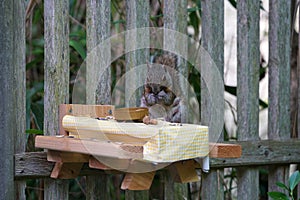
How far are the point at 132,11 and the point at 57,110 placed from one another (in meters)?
0.50

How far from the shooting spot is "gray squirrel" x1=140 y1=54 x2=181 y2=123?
6.52ft

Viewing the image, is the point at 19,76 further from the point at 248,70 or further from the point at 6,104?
the point at 248,70

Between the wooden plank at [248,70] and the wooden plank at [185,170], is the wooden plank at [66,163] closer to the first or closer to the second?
the wooden plank at [185,170]

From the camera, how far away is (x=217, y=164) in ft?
7.84

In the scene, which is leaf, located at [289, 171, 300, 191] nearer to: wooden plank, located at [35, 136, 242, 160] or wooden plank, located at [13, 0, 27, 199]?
wooden plank, located at [35, 136, 242, 160]

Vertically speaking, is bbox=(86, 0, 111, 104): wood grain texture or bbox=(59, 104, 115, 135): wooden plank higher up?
bbox=(86, 0, 111, 104): wood grain texture

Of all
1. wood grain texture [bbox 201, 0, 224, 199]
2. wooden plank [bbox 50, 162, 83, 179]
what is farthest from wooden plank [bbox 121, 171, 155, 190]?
wood grain texture [bbox 201, 0, 224, 199]

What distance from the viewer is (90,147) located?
1664mm

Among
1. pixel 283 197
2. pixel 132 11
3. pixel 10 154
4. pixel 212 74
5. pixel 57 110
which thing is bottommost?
pixel 283 197

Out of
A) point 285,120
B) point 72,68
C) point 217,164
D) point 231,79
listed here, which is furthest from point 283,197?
point 231,79

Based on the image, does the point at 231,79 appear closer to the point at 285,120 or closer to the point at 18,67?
the point at 285,120

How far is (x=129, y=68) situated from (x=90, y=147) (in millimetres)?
648

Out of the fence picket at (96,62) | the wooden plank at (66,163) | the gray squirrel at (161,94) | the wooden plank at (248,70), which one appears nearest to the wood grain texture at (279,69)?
the wooden plank at (248,70)

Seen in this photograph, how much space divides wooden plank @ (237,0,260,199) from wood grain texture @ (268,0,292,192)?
4.9 inches
